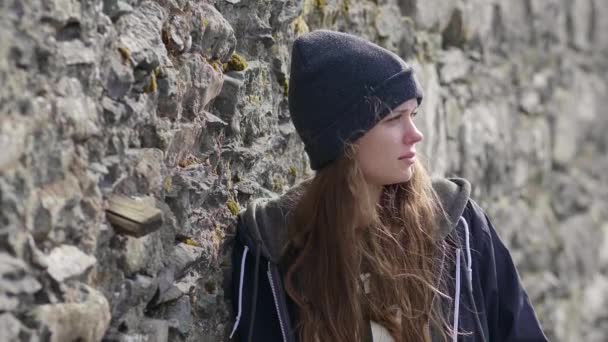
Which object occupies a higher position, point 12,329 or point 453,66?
point 12,329

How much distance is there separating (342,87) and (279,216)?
1.22ft

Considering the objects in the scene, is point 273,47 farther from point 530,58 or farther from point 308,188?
point 530,58

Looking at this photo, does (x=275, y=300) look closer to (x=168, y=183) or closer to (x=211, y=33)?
(x=168, y=183)

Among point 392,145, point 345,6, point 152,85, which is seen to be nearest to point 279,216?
point 392,145

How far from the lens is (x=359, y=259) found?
7.89 feet

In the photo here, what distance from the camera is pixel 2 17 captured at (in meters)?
1.52

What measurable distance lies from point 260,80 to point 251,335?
28.4 inches

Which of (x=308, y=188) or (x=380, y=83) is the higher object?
(x=380, y=83)

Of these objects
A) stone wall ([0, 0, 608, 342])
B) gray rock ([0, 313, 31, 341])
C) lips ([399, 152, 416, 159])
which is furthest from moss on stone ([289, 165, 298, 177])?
gray rock ([0, 313, 31, 341])

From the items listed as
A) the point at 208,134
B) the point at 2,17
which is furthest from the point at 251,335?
the point at 2,17

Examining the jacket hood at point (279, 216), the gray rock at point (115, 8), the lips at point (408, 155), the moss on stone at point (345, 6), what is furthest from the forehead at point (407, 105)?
the moss on stone at point (345, 6)

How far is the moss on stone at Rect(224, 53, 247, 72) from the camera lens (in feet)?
8.46

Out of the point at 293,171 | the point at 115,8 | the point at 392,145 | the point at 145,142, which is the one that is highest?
the point at 115,8

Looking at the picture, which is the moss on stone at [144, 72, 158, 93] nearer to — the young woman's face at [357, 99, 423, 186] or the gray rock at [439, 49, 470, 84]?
the young woman's face at [357, 99, 423, 186]
